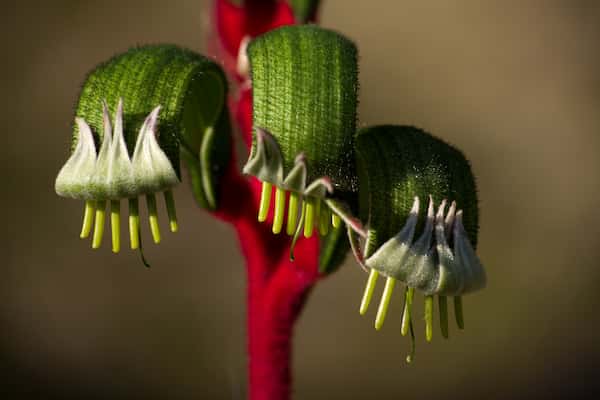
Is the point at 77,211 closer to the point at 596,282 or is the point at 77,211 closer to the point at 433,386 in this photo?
the point at 433,386

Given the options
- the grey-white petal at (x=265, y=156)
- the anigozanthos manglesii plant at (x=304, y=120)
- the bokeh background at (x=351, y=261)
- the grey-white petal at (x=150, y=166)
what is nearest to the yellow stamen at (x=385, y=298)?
the anigozanthos manglesii plant at (x=304, y=120)

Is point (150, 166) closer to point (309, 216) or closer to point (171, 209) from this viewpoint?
point (171, 209)

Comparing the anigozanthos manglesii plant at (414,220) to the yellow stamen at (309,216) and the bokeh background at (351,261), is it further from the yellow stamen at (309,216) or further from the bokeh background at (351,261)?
the bokeh background at (351,261)

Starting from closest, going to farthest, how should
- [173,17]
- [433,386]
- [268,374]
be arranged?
[268,374] < [433,386] < [173,17]

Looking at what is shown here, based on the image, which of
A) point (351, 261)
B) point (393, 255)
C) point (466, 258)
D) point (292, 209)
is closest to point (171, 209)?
point (292, 209)

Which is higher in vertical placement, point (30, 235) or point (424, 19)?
point (424, 19)

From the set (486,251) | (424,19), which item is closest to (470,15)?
(424,19)

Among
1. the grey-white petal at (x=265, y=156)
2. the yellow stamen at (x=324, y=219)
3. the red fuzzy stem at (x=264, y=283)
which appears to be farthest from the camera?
the red fuzzy stem at (x=264, y=283)
